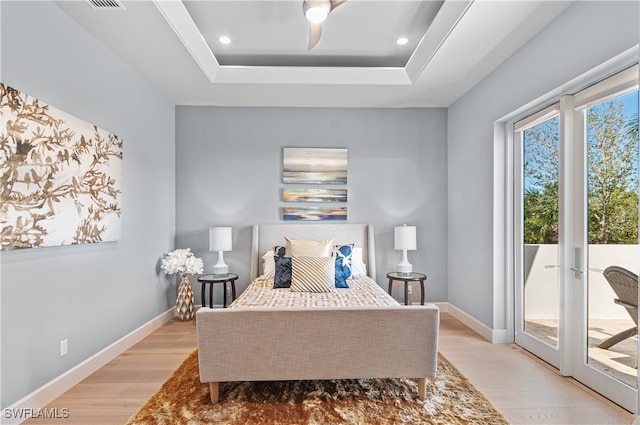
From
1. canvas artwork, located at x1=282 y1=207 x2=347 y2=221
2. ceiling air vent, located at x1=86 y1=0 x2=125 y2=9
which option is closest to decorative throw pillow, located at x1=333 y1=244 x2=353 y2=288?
canvas artwork, located at x1=282 y1=207 x2=347 y2=221

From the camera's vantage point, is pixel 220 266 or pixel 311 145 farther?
pixel 311 145

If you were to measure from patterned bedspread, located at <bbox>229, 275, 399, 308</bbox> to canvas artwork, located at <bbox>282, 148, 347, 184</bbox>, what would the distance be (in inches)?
59.8

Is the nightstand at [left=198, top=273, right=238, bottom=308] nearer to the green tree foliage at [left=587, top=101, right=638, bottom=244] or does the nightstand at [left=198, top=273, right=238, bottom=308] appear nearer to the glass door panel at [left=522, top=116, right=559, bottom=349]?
the glass door panel at [left=522, top=116, right=559, bottom=349]

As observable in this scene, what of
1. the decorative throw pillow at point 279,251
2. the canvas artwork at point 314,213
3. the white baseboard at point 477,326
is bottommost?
the white baseboard at point 477,326

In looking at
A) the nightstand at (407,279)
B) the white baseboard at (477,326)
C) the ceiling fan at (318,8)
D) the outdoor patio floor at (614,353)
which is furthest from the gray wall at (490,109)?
the ceiling fan at (318,8)

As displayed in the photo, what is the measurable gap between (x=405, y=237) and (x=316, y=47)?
2.43 m

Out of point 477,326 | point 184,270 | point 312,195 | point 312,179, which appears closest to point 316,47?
Result: point 312,179

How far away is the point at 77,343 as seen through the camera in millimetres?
2729

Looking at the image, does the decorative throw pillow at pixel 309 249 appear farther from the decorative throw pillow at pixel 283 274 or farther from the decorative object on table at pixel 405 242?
the decorative object on table at pixel 405 242

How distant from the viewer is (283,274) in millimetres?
3688

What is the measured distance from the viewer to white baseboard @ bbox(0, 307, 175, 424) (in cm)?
220

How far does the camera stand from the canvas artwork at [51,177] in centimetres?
211

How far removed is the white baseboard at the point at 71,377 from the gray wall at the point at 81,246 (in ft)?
0.16

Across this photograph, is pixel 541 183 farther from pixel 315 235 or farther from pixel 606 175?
pixel 315 235
